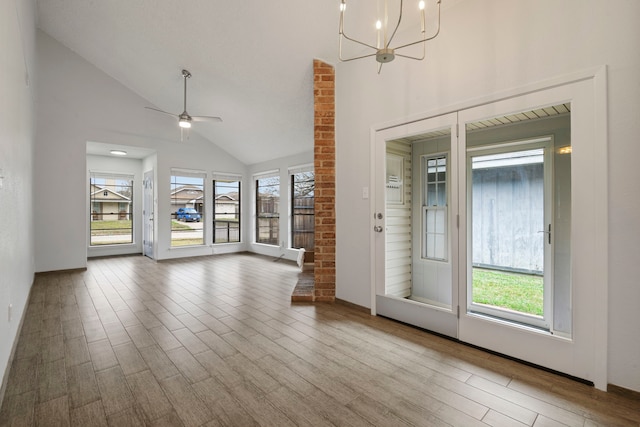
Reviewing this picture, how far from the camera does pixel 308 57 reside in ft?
12.3

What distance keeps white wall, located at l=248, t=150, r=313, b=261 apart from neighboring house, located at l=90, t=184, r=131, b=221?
300 centimetres

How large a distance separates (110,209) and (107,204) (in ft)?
0.45

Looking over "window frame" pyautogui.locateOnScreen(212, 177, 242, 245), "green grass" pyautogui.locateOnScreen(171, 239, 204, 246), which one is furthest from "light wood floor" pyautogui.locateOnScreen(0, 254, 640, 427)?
"window frame" pyautogui.locateOnScreen(212, 177, 242, 245)

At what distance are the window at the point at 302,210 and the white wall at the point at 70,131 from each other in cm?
209

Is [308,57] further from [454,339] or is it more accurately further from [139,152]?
[139,152]

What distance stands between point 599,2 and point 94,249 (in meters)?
9.08

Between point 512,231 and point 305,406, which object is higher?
point 512,231

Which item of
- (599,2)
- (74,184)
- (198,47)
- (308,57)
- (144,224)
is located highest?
(198,47)

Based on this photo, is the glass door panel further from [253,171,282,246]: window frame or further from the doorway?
the doorway

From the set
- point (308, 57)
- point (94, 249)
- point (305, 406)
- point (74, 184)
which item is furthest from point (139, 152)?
point (305, 406)

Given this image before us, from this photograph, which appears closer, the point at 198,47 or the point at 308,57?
the point at 308,57

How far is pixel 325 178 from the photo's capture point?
3.65 m

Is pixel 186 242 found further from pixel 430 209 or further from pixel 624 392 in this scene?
pixel 624 392

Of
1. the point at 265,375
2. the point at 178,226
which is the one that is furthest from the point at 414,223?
the point at 178,226
